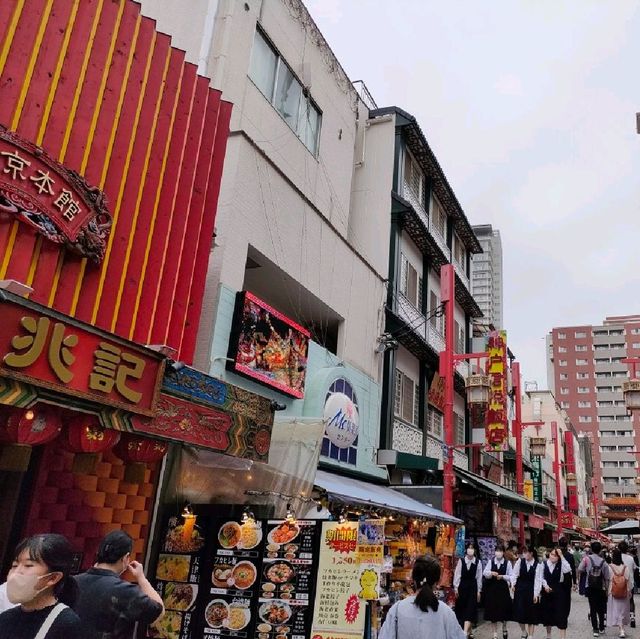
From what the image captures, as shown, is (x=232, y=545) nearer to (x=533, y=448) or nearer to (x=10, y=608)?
(x=10, y=608)

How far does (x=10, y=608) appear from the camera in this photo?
11.0 ft

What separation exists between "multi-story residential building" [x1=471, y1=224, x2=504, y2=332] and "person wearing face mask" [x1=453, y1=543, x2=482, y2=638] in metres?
67.1

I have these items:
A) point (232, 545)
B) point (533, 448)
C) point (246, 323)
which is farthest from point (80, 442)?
point (533, 448)

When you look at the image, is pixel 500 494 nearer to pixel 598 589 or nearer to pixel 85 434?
pixel 598 589

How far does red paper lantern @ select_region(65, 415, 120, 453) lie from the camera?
7383 millimetres

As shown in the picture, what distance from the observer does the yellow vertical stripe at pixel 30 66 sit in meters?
7.84

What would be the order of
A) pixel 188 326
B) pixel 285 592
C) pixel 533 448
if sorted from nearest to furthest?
1. pixel 285 592
2. pixel 188 326
3. pixel 533 448

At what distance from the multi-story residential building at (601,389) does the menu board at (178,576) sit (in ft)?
311

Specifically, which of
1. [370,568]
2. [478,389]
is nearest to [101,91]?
[370,568]

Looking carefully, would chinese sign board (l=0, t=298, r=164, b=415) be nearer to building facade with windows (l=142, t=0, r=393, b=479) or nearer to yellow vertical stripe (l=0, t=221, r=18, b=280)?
yellow vertical stripe (l=0, t=221, r=18, b=280)

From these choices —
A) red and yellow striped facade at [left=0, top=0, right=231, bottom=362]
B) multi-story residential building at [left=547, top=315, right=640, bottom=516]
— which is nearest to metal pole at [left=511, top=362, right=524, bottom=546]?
red and yellow striped facade at [left=0, top=0, right=231, bottom=362]

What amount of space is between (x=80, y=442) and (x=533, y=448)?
34.8 m

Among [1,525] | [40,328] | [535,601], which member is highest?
[40,328]

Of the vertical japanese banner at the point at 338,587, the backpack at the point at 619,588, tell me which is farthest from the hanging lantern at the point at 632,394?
the vertical japanese banner at the point at 338,587
